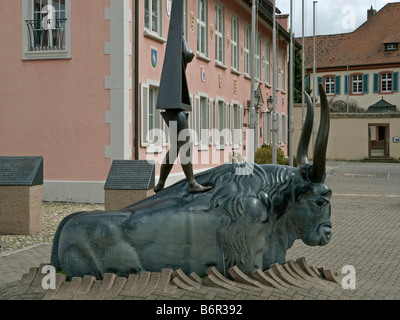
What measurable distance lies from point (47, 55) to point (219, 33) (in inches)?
397

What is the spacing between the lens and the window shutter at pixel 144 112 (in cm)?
1641

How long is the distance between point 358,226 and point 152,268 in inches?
292

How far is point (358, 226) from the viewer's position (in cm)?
1209

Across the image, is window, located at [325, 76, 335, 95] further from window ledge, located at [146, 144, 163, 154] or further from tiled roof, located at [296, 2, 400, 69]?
window ledge, located at [146, 144, 163, 154]

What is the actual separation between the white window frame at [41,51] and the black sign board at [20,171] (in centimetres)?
541

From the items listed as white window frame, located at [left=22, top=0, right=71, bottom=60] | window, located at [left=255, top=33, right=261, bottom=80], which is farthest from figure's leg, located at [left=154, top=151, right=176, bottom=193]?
window, located at [left=255, top=33, right=261, bottom=80]

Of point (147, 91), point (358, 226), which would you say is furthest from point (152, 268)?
point (147, 91)

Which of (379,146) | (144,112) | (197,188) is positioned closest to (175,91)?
(197,188)

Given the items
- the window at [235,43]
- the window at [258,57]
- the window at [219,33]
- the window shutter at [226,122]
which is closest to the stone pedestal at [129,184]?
the window at [219,33]

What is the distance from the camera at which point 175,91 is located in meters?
6.15

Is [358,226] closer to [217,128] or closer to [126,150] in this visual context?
[126,150]

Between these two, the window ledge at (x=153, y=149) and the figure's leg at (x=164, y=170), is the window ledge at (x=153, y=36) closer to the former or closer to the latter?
the window ledge at (x=153, y=149)

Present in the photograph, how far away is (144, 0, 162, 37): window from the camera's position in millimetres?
17125

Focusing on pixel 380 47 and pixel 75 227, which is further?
pixel 380 47
